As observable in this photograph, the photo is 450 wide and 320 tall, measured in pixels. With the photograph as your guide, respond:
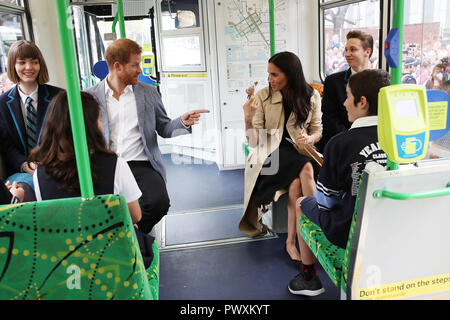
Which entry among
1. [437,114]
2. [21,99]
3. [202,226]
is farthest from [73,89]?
[202,226]

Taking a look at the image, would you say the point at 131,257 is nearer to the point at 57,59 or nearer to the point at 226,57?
the point at 57,59

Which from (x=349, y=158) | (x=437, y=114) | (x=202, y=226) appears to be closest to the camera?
(x=437, y=114)

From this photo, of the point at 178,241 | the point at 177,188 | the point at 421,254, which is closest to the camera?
the point at 421,254

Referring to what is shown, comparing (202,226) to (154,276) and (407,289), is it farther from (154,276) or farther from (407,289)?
(407,289)

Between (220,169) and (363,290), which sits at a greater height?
(363,290)

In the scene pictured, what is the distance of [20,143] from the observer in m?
2.95

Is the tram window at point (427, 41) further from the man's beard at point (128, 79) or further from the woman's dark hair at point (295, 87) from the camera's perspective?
the man's beard at point (128, 79)

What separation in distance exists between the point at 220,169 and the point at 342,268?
3.60 m

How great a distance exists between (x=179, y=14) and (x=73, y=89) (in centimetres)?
428

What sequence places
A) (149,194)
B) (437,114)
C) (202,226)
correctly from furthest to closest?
(202,226), (149,194), (437,114)

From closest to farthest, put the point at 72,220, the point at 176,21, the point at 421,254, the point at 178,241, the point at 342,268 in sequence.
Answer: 1. the point at 72,220
2. the point at 421,254
3. the point at 342,268
4. the point at 178,241
5. the point at 176,21

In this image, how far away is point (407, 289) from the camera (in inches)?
67.5
